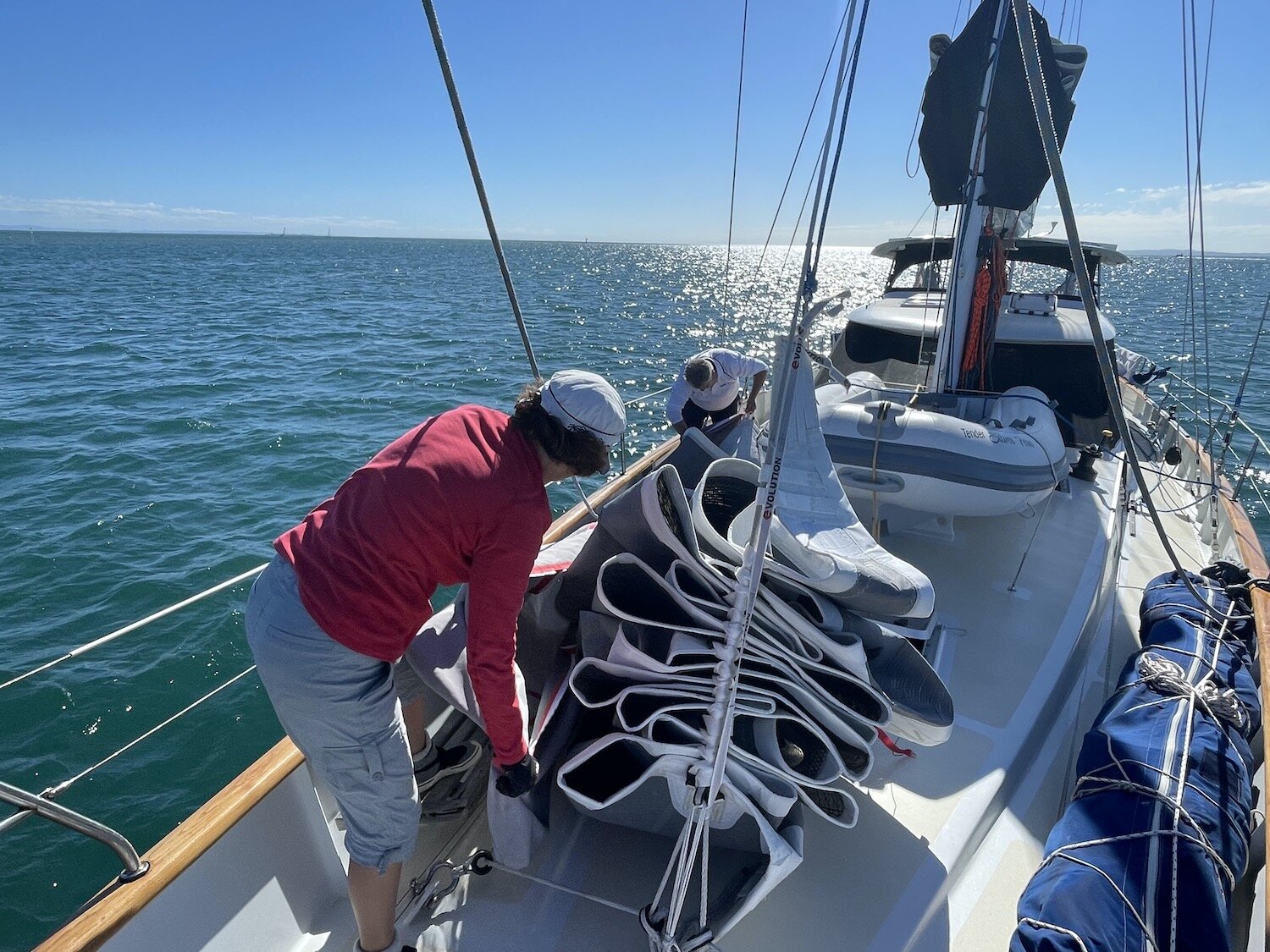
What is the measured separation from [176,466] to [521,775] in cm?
757

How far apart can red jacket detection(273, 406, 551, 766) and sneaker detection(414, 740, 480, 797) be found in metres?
0.74

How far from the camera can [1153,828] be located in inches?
67.3

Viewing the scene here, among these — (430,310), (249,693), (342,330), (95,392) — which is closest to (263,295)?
(430,310)

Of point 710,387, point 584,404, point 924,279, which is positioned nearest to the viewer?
point 584,404

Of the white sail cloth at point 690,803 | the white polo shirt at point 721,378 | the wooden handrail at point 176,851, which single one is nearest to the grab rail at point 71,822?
the wooden handrail at point 176,851

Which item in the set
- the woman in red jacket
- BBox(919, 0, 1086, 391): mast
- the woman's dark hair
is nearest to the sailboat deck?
the woman in red jacket

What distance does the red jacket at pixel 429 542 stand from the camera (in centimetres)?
135

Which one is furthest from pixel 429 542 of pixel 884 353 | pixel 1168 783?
pixel 884 353

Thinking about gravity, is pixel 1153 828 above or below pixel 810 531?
below

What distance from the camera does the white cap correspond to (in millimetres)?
1401

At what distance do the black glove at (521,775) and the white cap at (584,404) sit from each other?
779 millimetres

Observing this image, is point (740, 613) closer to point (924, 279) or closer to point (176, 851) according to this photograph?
point (176, 851)

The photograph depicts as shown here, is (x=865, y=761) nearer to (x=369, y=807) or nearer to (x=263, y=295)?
(x=369, y=807)

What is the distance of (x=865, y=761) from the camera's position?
1852 mm
